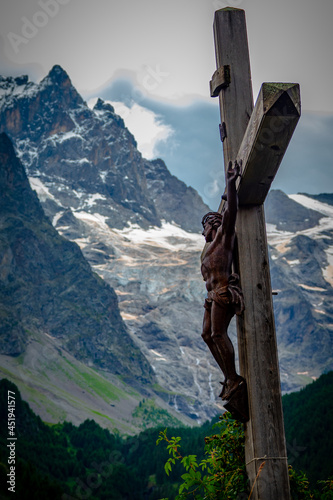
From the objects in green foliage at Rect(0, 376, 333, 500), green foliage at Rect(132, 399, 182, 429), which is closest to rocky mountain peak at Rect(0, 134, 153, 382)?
green foliage at Rect(132, 399, 182, 429)

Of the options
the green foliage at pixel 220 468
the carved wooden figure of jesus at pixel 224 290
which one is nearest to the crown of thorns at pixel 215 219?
the carved wooden figure of jesus at pixel 224 290

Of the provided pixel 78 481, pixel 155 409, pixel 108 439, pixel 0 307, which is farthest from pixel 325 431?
pixel 0 307

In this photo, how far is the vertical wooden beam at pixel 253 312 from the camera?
123 inches

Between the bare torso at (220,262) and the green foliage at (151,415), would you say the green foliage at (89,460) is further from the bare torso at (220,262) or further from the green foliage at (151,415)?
the bare torso at (220,262)

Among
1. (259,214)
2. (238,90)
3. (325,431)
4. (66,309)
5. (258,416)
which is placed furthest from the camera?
(66,309)

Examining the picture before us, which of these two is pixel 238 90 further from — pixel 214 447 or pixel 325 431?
pixel 325 431

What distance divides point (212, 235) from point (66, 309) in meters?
176

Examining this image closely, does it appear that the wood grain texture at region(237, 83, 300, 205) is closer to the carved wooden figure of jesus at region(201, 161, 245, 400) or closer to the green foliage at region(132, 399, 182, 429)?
the carved wooden figure of jesus at region(201, 161, 245, 400)

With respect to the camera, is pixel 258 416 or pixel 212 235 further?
pixel 212 235

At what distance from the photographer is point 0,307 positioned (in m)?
145

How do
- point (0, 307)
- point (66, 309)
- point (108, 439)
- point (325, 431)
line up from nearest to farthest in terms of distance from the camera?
point (325, 431) → point (108, 439) → point (0, 307) → point (66, 309)

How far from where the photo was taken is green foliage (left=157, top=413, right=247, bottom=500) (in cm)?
361

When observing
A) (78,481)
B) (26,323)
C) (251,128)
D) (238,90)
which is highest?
(26,323)

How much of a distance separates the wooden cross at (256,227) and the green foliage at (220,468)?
35 centimetres
